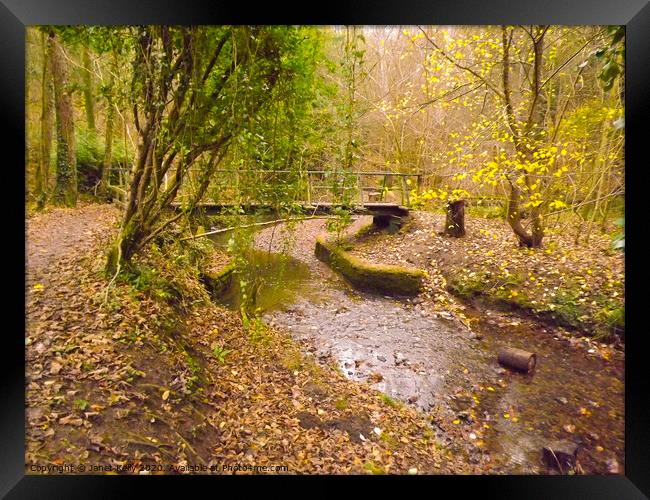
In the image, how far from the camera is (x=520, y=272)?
3.90 meters

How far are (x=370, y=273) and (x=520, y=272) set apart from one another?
183 centimetres

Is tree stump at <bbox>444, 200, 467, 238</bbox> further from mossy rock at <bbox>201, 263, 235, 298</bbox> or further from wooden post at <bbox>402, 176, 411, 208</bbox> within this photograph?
mossy rock at <bbox>201, 263, 235, 298</bbox>

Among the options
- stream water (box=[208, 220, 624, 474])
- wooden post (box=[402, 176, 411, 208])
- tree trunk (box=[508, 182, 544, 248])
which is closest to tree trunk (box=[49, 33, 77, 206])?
stream water (box=[208, 220, 624, 474])

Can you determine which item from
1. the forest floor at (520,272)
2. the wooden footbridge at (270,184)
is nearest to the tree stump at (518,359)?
the forest floor at (520,272)

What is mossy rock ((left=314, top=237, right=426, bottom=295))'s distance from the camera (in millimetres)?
4410

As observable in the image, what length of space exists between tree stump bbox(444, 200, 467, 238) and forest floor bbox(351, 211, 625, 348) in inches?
3.6

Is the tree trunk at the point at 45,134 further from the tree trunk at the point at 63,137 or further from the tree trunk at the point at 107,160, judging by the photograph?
the tree trunk at the point at 107,160

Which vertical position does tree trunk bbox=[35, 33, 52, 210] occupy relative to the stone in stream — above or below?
above

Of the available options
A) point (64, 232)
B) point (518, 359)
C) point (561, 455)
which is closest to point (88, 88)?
point (64, 232)

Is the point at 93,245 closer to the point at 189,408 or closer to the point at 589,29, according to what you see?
the point at 189,408

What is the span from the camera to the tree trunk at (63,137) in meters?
3.17

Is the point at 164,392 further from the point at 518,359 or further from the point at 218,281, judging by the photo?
the point at 518,359

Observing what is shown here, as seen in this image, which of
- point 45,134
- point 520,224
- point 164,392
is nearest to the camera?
point 164,392
